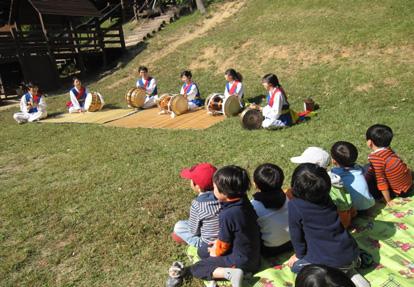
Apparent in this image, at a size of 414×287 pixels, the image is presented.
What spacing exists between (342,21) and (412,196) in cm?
1108

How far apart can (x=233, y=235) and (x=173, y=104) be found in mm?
7119

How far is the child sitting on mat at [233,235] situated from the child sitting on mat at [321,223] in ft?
1.26

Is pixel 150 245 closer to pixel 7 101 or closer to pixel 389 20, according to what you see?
pixel 389 20

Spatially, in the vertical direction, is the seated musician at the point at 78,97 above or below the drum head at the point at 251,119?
above

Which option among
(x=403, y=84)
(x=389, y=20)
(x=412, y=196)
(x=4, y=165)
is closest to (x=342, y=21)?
(x=389, y=20)

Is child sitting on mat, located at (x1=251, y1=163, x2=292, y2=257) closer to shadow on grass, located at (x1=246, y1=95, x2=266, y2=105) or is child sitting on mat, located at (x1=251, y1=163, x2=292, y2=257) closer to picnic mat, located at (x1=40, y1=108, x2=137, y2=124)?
shadow on grass, located at (x1=246, y1=95, x2=266, y2=105)

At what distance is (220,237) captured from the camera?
3.10 metres

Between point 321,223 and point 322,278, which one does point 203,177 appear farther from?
point 322,278

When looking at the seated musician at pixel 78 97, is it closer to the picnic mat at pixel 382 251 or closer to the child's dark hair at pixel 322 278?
the picnic mat at pixel 382 251

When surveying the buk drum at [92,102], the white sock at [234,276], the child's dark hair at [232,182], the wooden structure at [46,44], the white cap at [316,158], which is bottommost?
the white sock at [234,276]

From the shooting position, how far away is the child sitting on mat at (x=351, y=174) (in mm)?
3812

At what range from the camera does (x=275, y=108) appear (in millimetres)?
7375

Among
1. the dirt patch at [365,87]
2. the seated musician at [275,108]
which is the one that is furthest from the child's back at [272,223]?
the dirt patch at [365,87]

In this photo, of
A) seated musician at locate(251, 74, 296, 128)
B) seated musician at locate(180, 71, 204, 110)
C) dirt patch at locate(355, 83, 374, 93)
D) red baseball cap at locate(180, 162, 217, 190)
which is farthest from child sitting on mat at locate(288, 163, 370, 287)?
seated musician at locate(180, 71, 204, 110)
